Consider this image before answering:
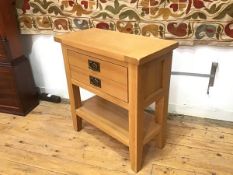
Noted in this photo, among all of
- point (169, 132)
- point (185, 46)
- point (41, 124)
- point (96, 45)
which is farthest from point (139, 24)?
point (41, 124)

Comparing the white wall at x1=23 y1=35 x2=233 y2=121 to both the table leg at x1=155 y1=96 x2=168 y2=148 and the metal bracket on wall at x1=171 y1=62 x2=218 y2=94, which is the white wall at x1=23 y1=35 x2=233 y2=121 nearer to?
the metal bracket on wall at x1=171 y1=62 x2=218 y2=94

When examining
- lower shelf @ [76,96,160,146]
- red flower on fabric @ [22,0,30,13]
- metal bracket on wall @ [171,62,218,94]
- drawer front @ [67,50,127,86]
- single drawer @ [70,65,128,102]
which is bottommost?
lower shelf @ [76,96,160,146]

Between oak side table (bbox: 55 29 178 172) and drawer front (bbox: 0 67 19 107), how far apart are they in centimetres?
55

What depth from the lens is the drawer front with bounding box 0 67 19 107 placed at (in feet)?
5.57

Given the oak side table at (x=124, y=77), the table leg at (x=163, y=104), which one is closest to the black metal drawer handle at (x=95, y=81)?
the oak side table at (x=124, y=77)

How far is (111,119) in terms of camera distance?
4.56 feet

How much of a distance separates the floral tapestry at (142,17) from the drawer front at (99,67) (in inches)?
15.4

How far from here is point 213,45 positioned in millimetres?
1417

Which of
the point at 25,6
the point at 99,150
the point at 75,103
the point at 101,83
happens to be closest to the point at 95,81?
the point at 101,83

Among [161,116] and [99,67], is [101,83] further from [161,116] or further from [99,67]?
[161,116]

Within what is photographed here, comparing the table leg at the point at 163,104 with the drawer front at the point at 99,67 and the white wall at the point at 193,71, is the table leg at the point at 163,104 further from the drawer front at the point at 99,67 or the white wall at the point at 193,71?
the white wall at the point at 193,71

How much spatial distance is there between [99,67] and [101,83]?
0.09 m

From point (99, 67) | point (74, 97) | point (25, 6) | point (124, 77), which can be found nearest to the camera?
point (124, 77)

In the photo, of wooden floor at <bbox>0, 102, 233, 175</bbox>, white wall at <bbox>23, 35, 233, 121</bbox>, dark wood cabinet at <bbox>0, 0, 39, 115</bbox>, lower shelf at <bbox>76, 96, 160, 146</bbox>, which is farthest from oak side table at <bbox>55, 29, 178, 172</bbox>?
dark wood cabinet at <bbox>0, 0, 39, 115</bbox>
